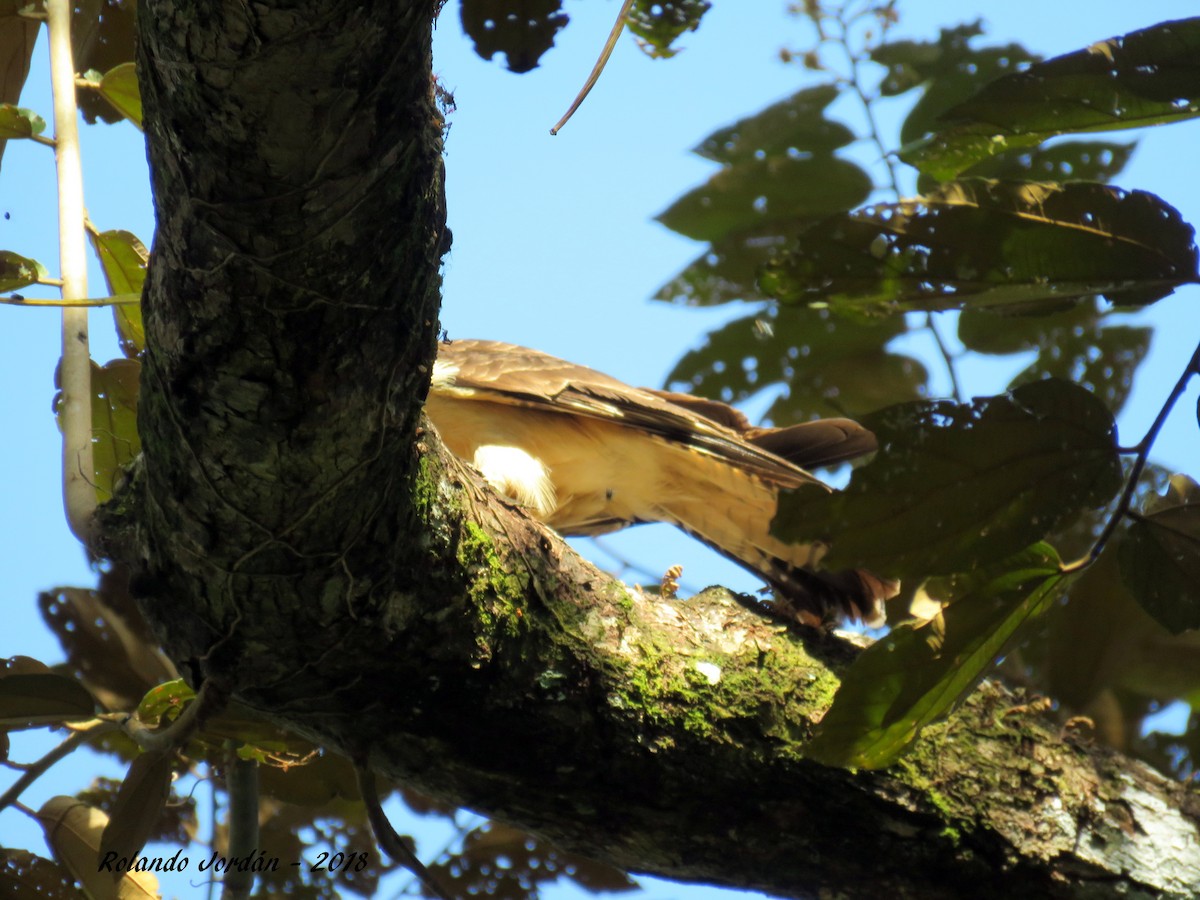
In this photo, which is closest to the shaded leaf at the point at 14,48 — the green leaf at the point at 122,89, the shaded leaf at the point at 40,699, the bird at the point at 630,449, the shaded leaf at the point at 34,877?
the green leaf at the point at 122,89

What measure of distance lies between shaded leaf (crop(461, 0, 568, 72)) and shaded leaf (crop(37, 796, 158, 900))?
229cm

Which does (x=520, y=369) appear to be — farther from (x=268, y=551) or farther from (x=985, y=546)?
(x=985, y=546)

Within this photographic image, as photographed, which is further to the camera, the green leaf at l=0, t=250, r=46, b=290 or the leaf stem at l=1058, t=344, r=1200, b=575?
the green leaf at l=0, t=250, r=46, b=290

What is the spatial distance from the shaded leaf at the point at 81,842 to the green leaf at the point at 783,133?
300 cm

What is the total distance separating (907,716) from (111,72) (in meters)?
2.83

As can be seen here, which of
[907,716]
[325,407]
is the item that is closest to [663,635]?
[907,716]

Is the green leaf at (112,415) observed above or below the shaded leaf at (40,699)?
above

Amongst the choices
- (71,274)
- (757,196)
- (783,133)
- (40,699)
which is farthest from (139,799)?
(783,133)

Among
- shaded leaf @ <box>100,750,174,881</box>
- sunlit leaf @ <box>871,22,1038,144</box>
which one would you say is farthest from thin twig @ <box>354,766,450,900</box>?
sunlit leaf @ <box>871,22,1038,144</box>

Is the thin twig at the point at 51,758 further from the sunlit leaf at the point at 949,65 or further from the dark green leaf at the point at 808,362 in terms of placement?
the sunlit leaf at the point at 949,65

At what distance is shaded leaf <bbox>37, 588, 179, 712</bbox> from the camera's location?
3.41m

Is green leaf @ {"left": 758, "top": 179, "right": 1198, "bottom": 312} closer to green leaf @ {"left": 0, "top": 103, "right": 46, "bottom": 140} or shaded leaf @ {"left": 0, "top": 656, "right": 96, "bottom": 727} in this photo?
shaded leaf @ {"left": 0, "top": 656, "right": 96, "bottom": 727}

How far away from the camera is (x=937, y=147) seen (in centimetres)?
196

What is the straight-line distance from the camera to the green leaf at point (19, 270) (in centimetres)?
295
